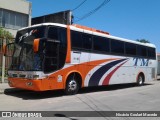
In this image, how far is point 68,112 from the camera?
32.8 feet

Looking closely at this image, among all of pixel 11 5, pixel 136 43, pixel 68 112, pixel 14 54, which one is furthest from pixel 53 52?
pixel 11 5

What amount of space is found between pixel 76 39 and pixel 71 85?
7.37 ft

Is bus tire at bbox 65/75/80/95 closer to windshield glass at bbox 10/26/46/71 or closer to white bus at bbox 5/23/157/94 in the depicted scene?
white bus at bbox 5/23/157/94

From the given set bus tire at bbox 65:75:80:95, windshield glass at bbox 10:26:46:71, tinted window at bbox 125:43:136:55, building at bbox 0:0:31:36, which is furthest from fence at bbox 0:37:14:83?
building at bbox 0:0:31:36

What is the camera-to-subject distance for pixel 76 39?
14.9 metres

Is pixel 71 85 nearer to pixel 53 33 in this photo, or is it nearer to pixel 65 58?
pixel 65 58

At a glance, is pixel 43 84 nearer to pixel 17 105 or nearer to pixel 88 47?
pixel 17 105

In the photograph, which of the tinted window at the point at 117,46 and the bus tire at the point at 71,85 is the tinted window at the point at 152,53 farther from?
the bus tire at the point at 71,85

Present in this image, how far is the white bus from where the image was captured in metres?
13.1

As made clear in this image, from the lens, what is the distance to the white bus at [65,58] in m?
13.1

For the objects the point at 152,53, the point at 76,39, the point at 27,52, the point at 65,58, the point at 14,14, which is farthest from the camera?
the point at 14,14

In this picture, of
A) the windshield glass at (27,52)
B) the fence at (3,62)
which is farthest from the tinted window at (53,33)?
the fence at (3,62)

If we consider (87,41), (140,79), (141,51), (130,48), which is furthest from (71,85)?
(140,79)

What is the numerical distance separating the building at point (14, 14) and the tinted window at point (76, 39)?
18465 millimetres
